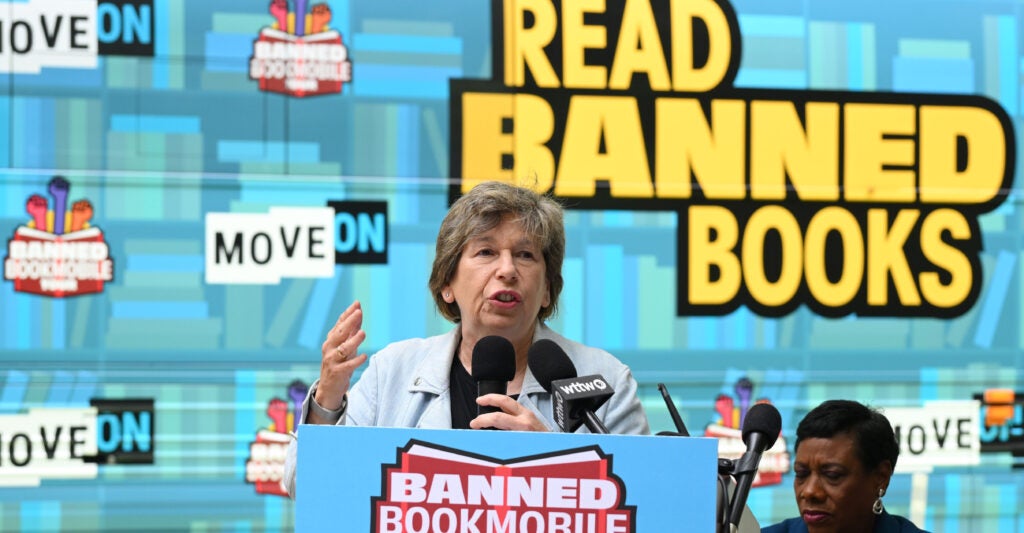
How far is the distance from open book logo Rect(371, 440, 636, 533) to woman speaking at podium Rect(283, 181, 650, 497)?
0.60 meters

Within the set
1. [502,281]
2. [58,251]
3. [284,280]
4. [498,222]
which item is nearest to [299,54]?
[284,280]

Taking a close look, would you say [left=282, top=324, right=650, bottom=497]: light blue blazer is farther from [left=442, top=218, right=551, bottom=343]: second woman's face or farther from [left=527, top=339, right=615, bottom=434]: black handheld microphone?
[left=527, top=339, right=615, bottom=434]: black handheld microphone

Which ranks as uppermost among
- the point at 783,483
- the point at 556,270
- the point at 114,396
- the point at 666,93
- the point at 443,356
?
the point at 666,93

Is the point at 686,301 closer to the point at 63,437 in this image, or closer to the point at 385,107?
the point at 385,107

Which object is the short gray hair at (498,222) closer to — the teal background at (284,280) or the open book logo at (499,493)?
the open book logo at (499,493)

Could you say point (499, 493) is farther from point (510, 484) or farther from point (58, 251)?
point (58, 251)

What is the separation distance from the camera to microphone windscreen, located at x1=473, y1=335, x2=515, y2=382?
1.99 m

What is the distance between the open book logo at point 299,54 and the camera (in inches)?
165

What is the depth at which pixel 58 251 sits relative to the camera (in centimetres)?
406

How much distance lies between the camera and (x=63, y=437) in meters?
4.05

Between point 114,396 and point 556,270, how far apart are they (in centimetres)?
219

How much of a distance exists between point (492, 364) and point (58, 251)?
255 cm

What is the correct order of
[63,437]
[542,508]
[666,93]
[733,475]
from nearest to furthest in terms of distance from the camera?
[542,508] < [733,475] < [63,437] < [666,93]

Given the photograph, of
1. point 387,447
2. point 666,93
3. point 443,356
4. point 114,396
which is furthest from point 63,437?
point 387,447
